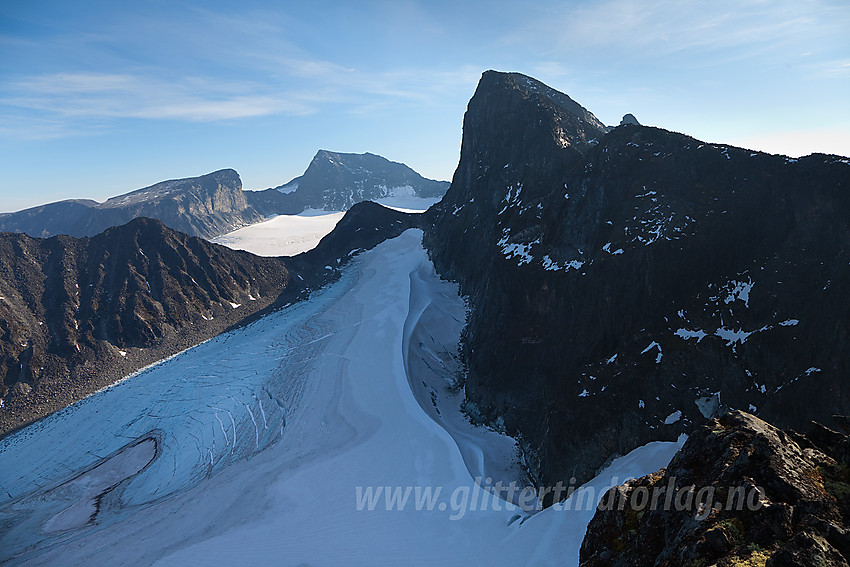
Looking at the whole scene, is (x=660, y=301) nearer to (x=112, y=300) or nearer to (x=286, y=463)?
(x=286, y=463)

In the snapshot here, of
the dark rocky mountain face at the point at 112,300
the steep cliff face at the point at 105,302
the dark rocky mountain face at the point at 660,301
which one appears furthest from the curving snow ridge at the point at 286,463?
the steep cliff face at the point at 105,302

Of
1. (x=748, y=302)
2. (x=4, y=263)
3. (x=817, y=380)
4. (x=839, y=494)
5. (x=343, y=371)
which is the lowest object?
(x=343, y=371)

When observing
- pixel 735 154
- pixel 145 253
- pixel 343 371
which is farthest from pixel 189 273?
pixel 735 154

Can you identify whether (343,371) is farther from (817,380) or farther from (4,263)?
(4,263)

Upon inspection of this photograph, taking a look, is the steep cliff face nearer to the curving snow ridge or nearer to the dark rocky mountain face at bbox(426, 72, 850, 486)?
the curving snow ridge

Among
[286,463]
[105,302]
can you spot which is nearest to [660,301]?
[286,463]

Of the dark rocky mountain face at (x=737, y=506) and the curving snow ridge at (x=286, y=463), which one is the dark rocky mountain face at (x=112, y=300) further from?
the dark rocky mountain face at (x=737, y=506)
